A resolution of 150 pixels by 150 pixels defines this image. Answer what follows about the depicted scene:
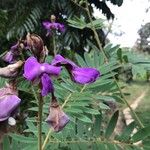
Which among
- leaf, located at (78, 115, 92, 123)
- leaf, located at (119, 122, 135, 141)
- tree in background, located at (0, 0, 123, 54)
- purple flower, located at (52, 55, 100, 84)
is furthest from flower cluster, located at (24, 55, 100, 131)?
tree in background, located at (0, 0, 123, 54)

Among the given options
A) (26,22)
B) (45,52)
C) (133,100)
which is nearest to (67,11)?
(26,22)

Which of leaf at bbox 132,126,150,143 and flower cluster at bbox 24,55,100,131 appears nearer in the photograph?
flower cluster at bbox 24,55,100,131

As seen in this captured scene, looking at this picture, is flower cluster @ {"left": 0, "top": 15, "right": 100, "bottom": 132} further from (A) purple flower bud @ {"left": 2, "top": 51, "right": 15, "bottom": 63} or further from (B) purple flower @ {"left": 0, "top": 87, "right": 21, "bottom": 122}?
(A) purple flower bud @ {"left": 2, "top": 51, "right": 15, "bottom": 63}

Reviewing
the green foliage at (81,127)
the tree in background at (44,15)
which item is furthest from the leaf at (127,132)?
the tree in background at (44,15)

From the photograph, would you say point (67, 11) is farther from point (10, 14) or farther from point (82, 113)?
point (82, 113)

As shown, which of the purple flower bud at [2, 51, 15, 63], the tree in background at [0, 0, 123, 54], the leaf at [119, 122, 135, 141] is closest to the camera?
the purple flower bud at [2, 51, 15, 63]

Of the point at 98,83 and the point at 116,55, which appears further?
the point at 116,55

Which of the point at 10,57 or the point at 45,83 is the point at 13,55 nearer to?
the point at 10,57
